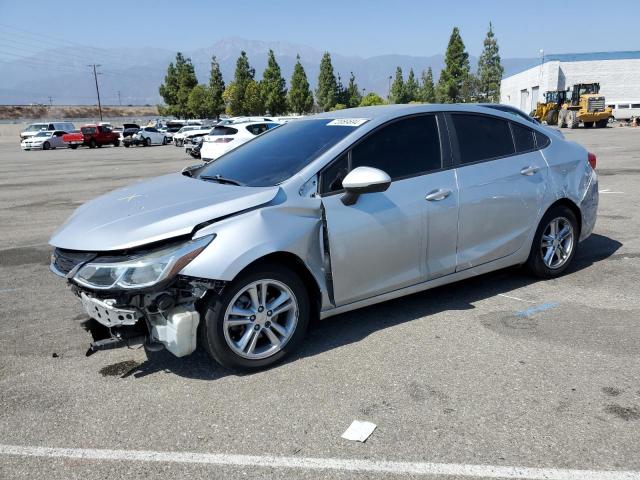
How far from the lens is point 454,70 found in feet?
250

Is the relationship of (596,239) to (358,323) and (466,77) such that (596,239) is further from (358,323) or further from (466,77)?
(466,77)

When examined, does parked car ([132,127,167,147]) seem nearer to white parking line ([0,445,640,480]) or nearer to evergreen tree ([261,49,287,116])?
evergreen tree ([261,49,287,116])

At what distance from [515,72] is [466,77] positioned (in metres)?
7.26

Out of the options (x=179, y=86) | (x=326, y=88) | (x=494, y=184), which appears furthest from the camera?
(x=179, y=86)

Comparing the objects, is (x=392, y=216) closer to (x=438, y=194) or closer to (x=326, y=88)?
(x=438, y=194)

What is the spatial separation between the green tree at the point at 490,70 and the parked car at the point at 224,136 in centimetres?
8188

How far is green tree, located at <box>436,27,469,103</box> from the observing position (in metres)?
75.1

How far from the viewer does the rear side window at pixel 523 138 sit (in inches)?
200

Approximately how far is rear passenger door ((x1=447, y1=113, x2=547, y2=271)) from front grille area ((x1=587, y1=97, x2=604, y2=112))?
133ft

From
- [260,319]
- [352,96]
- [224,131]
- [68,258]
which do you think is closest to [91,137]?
[224,131]

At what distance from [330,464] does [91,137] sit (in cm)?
3992

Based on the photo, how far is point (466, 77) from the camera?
251ft

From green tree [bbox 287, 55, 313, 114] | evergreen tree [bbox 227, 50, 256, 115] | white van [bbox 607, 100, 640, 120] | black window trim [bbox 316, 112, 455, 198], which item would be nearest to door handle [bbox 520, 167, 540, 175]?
black window trim [bbox 316, 112, 455, 198]

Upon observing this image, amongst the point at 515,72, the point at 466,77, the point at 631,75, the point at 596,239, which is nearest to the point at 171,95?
the point at 466,77
